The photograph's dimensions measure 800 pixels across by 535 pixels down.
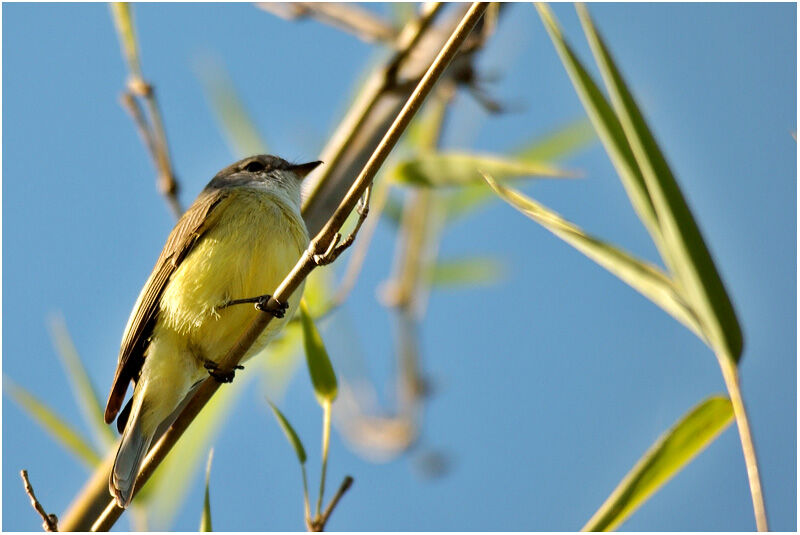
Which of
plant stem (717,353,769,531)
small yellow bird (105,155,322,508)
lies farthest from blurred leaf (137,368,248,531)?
plant stem (717,353,769,531)

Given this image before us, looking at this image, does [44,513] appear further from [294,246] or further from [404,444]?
[404,444]

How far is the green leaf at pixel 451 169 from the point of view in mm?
Answer: 2883

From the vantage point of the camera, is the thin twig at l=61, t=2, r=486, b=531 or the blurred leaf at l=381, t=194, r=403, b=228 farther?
the blurred leaf at l=381, t=194, r=403, b=228

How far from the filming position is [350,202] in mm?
1861

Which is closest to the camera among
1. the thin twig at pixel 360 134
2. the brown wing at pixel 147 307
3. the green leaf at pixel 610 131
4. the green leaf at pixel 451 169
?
the green leaf at pixel 610 131

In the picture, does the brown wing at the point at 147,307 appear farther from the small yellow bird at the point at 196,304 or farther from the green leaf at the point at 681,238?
the green leaf at the point at 681,238

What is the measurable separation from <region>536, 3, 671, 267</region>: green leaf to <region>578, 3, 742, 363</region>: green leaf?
0.03 m

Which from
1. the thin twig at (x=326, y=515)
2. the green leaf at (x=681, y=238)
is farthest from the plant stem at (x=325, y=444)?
the green leaf at (x=681, y=238)

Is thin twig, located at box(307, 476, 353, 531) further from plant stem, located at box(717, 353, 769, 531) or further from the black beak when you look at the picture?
the black beak

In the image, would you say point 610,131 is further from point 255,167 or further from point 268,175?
point 255,167

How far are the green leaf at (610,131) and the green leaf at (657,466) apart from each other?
41cm

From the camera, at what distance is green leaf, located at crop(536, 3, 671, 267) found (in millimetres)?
1982

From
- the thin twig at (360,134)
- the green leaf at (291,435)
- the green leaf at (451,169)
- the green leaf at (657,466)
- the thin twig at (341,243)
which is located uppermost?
the thin twig at (360,134)

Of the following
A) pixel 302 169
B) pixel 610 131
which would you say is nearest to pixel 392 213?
pixel 302 169
